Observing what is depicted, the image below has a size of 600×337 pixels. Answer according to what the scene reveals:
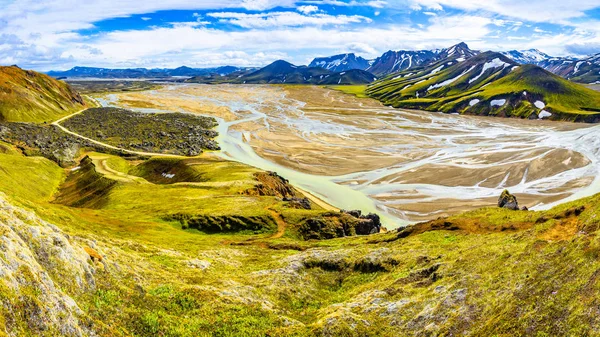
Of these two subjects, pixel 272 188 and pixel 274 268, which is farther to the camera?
pixel 272 188

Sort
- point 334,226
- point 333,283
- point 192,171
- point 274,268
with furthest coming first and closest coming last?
point 192,171, point 334,226, point 274,268, point 333,283

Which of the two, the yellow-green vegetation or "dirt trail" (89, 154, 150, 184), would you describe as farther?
"dirt trail" (89, 154, 150, 184)

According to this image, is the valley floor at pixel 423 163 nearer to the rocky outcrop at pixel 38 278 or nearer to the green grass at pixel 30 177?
the green grass at pixel 30 177

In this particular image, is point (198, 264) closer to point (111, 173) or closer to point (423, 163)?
point (111, 173)

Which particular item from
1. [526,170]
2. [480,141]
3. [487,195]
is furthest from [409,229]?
[480,141]

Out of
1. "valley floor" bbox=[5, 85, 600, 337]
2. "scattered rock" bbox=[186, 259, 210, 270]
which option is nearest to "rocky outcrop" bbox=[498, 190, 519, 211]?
"valley floor" bbox=[5, 85, 600, 337]

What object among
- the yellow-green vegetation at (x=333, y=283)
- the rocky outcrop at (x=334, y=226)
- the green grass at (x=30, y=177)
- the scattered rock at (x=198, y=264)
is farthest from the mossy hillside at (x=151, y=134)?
the scattered rock at (x=198, y=264)

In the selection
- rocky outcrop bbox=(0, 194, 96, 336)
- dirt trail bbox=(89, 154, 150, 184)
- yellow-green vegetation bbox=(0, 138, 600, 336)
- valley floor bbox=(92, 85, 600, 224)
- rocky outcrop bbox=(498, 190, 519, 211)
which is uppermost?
rocky outcrop bbox=(0, 194, 96, 336)

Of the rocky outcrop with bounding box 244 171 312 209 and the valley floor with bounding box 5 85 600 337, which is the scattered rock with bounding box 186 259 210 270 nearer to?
the valley floor with bounding box 5 85 600 337

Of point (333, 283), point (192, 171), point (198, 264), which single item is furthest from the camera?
point (192, 171)

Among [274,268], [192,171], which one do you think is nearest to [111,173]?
[192,171]

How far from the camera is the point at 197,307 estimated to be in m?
21.6

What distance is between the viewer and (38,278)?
636 inches

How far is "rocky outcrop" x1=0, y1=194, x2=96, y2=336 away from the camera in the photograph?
14.1 meters
